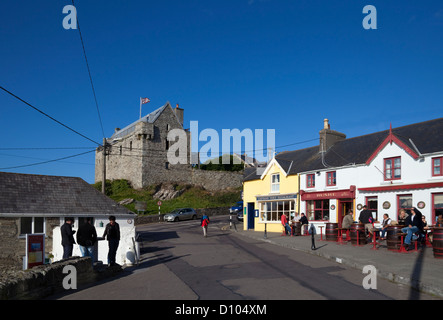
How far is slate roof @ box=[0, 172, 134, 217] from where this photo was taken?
690 inches

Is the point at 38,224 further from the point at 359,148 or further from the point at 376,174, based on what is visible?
the point at 359,148

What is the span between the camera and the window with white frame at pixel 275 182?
96.6ft

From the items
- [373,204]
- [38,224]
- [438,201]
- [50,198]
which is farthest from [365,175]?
[38,224]

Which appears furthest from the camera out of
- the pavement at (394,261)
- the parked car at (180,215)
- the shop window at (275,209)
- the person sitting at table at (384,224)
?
the parked car at (180,215)

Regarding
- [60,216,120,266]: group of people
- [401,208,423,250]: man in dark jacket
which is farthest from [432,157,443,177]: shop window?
[60,216,120,266]: group of people

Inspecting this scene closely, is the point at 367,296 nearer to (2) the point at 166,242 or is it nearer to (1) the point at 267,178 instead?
(2) the point at 166,242

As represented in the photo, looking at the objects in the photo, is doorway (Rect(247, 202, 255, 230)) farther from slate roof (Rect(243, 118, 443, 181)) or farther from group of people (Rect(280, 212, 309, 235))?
group of people (Rect(280, 212, 309, 235))

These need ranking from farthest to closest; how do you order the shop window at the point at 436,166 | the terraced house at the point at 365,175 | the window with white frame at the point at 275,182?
the window with white frame at the point at 275,182
the terraced house at the point at 365,175
the shop window at the point at 436,166

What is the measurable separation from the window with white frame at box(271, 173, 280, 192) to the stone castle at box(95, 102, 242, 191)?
3125cm

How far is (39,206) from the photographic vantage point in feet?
58.7

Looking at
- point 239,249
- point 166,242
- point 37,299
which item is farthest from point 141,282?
point 166,242

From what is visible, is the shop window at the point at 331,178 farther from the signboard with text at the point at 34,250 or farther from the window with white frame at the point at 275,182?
the signboard with text at the point at 34,250

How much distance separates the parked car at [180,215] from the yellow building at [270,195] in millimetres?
11196

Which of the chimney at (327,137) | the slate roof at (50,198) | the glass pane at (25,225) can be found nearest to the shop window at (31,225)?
the glass pane at (25,225)
